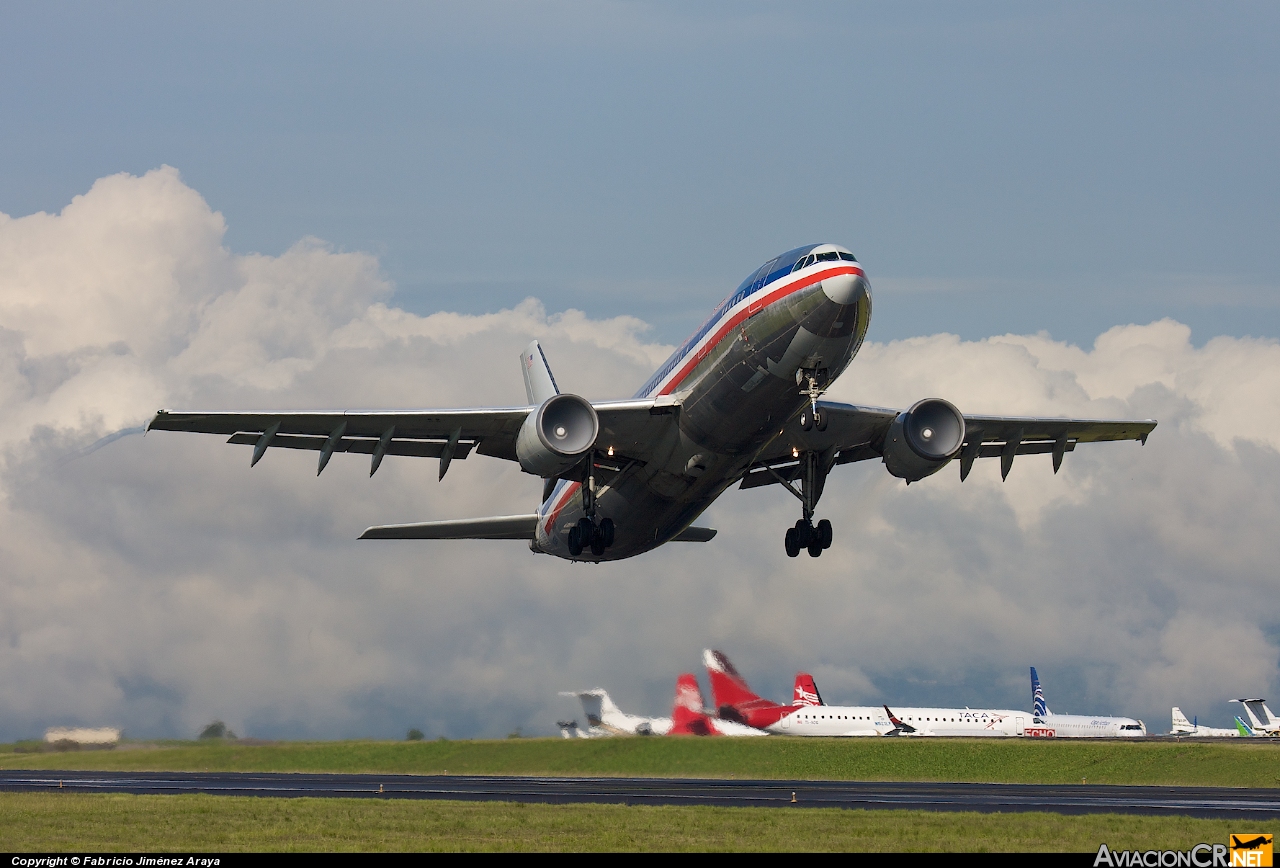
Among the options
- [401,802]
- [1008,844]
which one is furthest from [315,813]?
[1008,844]

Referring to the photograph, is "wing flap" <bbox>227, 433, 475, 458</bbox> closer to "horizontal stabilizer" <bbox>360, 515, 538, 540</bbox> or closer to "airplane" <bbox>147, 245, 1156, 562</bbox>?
"airplane" <bbox>147, 245, 1156, 562</bbox>

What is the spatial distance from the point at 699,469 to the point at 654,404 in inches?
92.3

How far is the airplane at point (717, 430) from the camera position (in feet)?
95.7

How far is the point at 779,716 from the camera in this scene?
93500 mm

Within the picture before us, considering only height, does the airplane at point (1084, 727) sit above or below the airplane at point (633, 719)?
above

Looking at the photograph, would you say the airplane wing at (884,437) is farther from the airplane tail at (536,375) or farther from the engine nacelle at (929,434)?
the airplane tail at (536,375)

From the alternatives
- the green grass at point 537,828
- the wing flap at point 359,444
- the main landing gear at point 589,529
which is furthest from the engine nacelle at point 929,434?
the wing flap at point 359,444

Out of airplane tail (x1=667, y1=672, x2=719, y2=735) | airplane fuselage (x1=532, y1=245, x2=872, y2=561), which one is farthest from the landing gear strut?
airplane tail (x1=667, y1=672, x2=719, y2=735)

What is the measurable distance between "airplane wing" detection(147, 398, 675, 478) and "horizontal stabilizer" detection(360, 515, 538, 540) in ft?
18.1

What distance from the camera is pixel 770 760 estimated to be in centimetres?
6116

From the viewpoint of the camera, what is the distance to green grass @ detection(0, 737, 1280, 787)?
2222 inches

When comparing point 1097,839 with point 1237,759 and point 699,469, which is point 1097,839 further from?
point 1237,759

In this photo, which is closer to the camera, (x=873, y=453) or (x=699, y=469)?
(x=699, y=469)

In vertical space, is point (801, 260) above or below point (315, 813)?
above
